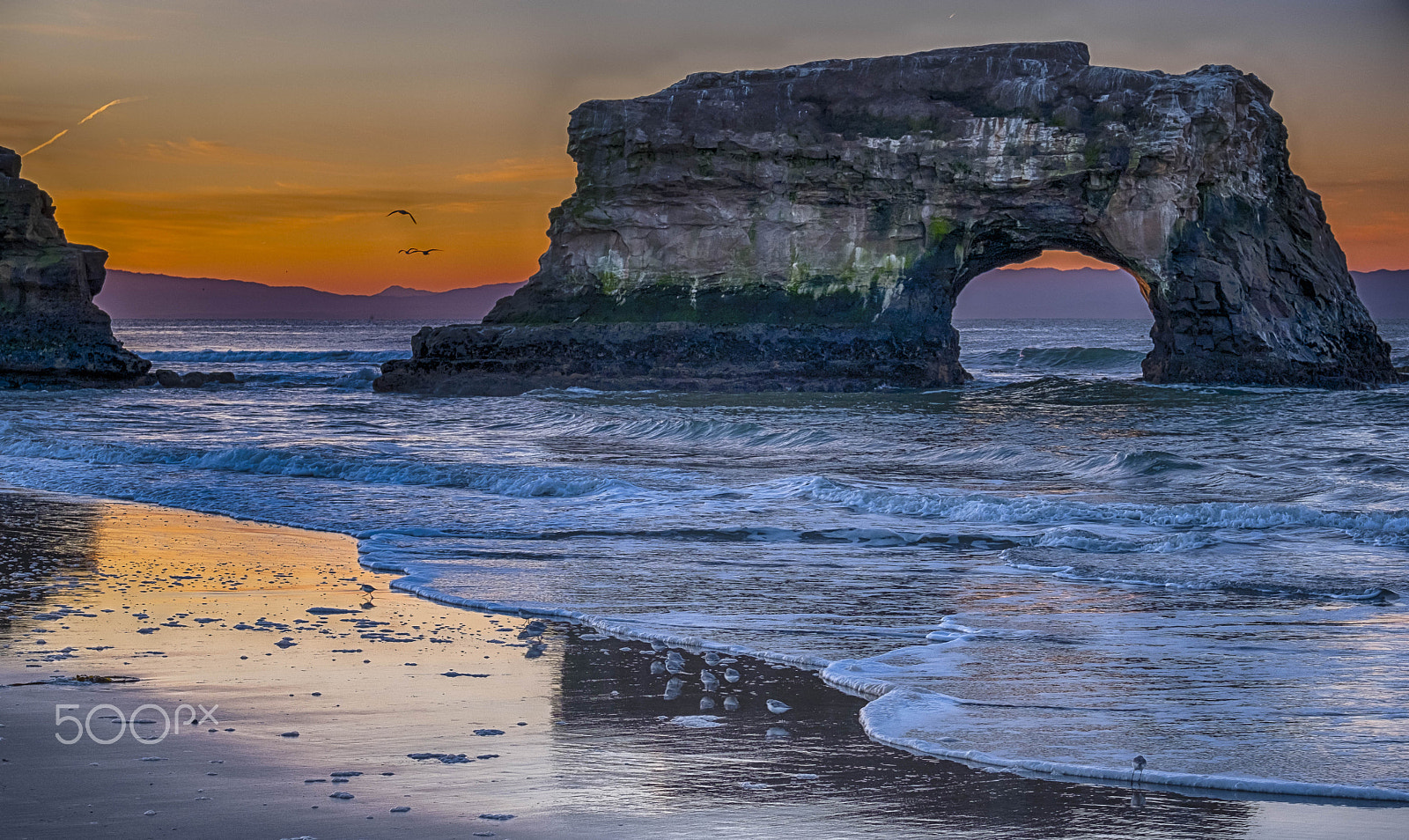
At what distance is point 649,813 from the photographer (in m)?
3.87

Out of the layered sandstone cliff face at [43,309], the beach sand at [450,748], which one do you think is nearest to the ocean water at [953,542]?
the beach sand at [450,748]

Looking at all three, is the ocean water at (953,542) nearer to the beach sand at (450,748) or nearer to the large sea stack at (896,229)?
the beach sand at (450,748)

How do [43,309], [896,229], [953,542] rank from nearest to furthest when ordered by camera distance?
1. [953,542]
2. [896,229]
3. [43,309]

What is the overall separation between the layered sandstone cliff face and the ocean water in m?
14.5

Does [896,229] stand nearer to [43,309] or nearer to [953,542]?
[43,309]

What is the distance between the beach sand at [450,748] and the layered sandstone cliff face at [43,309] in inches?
1290

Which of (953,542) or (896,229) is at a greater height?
(896,229)

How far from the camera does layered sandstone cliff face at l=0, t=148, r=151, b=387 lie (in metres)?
36.3

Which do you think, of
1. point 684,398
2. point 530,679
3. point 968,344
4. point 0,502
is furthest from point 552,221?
point 968,344

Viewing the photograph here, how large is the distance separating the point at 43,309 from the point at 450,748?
37325 mm

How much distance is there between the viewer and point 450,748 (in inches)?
177

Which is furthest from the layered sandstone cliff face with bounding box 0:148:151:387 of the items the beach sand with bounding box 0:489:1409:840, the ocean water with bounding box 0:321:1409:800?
the beach sand with bounding box 0:489:1409:840

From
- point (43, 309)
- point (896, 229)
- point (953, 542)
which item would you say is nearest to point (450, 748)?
point (953, 542)

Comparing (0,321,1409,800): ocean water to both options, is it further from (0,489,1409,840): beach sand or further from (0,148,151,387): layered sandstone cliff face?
(0,148,151,387): layered sandstone cliff face
